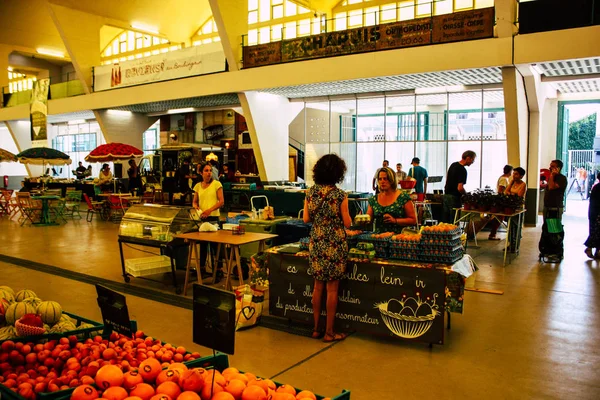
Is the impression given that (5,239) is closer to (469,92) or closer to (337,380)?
(337,380)

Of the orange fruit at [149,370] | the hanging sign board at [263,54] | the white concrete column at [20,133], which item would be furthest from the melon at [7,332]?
the white concrete column at [20,133]

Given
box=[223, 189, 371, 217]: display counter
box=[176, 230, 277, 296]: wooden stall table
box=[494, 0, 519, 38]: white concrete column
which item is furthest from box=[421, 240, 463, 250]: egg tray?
box=[223, 189, 371, 217]: display counter

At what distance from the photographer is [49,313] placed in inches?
140

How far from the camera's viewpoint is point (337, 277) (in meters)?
4.63

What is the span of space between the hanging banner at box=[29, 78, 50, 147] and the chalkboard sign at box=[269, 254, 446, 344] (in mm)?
18500

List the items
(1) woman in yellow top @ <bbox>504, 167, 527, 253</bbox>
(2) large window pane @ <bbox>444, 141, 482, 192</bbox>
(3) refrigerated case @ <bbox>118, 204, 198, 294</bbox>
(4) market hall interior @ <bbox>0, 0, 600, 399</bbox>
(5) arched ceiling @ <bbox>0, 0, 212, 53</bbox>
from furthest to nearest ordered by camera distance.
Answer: (5) arched ceiling @ <bbox>0, 0, 212, 53</bbox> < (2) large window pane @ <bbox>444, 141, 482, 192</bbox> < (1) woman in yellow top @ <bbox>504, 167, 527, 253</bbox> < (3) refrigerated case @ <bbox>118, 204, 198, 294</bbox> < (4) market hall interior @ <bbox>0, 0, 600, 399</bbox>

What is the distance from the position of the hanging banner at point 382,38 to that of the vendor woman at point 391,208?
7.89m

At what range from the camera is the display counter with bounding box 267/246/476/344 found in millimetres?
4469

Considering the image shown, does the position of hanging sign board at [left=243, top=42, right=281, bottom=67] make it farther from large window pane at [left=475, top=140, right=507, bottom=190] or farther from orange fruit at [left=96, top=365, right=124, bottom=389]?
orange fruit at [left=96, top=365, right=124, bottom=389]

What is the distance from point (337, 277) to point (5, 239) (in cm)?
1004

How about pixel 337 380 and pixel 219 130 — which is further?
pixel 219 130

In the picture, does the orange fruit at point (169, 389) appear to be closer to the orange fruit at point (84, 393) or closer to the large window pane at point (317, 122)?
the orange fruit at point (84, 393)

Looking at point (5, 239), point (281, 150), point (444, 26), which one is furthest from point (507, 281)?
point (281, 150)

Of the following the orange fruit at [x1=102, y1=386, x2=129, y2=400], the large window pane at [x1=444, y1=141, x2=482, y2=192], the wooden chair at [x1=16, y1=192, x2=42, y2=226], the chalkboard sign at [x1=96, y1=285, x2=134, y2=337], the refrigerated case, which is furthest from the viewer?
the large window pane at [x1=444, y1=141, x2=482, y2=192]
